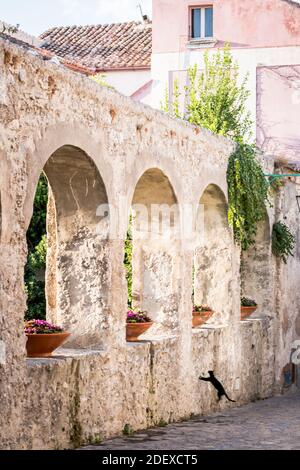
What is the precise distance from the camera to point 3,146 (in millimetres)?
7039

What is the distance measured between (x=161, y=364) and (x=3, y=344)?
11.2 ft

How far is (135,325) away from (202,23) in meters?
15.0

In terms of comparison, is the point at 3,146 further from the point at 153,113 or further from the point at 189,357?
the point at 189,357

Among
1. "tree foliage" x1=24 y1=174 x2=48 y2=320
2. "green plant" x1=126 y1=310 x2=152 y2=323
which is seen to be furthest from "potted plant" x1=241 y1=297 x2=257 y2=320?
"green plant" x1=126 y1=310 x2=152 y2=323

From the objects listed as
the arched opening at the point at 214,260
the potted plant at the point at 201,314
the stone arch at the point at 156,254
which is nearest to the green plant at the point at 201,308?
the potted plant at the point at 201,314

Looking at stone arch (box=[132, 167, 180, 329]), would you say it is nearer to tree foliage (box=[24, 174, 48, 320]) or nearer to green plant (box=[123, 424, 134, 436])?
green plant (box=[123, 424, 134, 436])

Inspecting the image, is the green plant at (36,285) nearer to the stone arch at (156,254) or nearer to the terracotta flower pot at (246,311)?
the terracotta flower pot at (246,311)

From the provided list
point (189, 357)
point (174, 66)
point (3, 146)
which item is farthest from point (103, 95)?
point (174, 66)

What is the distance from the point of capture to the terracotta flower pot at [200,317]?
1199cm

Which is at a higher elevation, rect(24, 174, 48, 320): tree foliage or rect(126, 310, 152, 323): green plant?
rect(24, 174, 48, 320): tree foliage

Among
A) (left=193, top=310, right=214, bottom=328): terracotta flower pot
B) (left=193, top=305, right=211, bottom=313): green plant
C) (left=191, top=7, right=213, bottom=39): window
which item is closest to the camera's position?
(left=193, top=310, right=214, bottom=328): terracotta flower pot

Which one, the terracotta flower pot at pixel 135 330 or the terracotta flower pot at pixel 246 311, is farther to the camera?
the terracotta flower pot at pixel 246 311

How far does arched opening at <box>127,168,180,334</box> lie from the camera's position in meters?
10.9

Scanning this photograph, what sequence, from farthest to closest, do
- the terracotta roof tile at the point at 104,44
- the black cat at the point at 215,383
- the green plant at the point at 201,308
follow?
the terracotta roof tile at the point at 104,44 < the green plant at the point at 201,308 < the black cat at the point at 215,383
